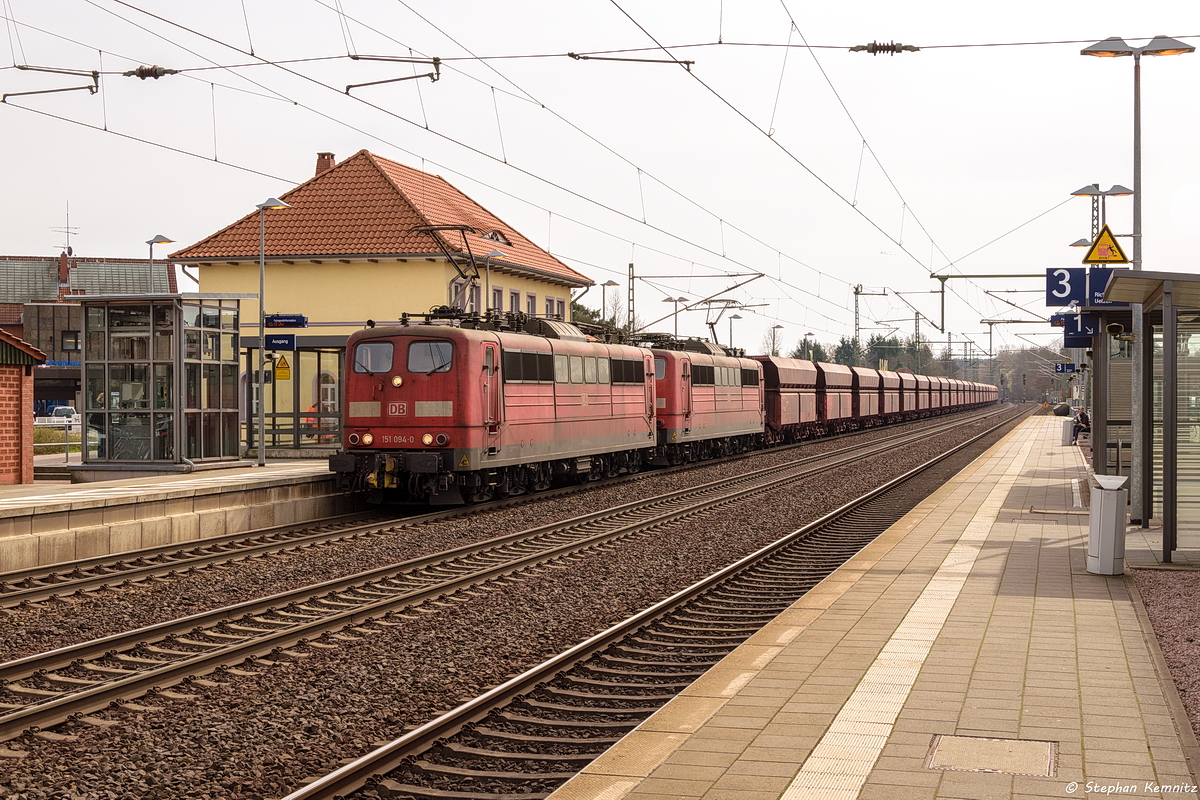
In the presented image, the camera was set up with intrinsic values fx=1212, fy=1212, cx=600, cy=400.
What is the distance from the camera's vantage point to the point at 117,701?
7398 millimetres

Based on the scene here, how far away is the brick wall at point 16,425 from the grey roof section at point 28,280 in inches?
2835

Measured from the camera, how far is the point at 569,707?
751 centimetres

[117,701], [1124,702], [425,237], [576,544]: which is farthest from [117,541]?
[425,237]

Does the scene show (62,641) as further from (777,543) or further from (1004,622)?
(777,543)

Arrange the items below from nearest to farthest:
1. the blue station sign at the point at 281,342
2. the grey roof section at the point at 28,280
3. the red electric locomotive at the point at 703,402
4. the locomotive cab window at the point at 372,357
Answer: the locomotive cab window at the point at 372,357, the blue station sign at the point at 281,342, the red electric locomotive at the point at 703,402, the grey roof section at the point at 28,280

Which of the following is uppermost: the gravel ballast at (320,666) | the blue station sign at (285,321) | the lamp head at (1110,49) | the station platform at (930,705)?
the lamp head at (1110,49)

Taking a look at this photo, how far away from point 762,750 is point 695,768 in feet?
1.37

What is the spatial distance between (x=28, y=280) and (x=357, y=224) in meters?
62.0

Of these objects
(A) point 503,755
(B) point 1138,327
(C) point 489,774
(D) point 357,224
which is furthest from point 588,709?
(D) point 357,224

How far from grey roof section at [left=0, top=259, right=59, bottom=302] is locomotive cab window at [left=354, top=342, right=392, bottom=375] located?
75709mm

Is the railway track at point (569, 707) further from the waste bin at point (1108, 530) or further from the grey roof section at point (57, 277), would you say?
the grey roof section at point (57, 277)

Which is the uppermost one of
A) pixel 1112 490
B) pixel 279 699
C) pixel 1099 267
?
pixel 1099 267

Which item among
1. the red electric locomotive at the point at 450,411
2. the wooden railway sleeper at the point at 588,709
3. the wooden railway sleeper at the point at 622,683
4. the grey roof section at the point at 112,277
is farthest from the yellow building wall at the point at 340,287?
the grey roof section at the point at 112,277

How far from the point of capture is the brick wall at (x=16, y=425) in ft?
67.3
